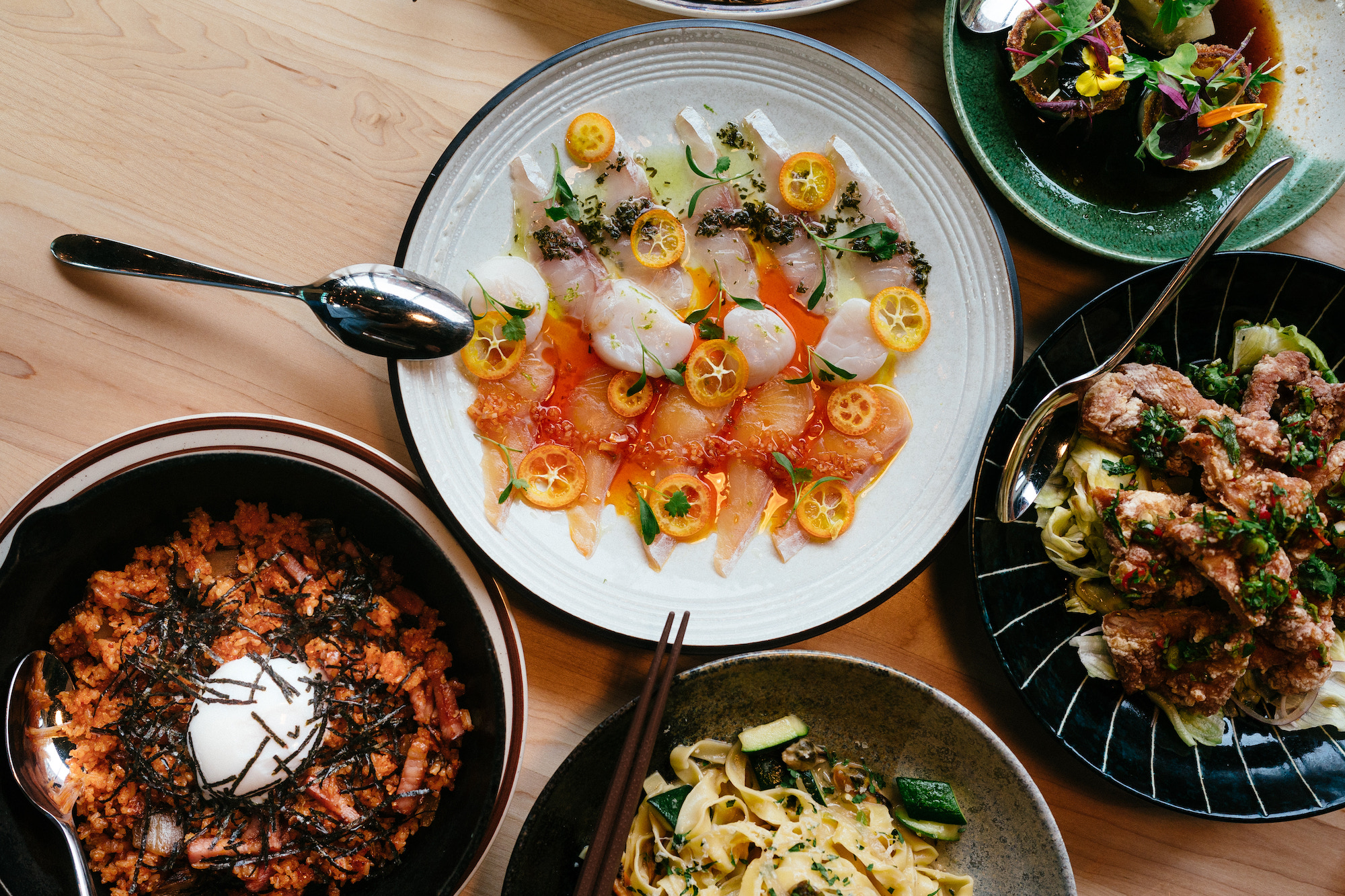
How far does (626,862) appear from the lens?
1843mm

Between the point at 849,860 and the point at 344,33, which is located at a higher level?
the point at 344,33

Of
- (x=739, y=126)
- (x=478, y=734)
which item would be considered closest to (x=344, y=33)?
(x=739, y=126)

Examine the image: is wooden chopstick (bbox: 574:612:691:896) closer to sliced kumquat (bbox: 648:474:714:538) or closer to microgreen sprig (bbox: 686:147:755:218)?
sliced kumquat (bbox: 648:474:714:538)

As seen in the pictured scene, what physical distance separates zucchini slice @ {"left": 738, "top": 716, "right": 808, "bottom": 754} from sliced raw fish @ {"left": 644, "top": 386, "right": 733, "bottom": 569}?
0.73 meters

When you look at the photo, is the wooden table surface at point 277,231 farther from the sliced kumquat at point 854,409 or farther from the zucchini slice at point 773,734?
the sliced kumquat at point 854,409

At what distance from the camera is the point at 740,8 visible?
199 cm

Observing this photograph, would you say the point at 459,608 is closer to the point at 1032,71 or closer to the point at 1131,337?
the point at 1131,337

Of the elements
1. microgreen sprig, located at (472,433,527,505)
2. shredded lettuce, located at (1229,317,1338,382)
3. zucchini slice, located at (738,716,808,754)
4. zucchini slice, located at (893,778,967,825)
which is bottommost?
zucchini slice, located at (893,778,967,825)

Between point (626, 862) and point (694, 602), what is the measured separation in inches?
26.5

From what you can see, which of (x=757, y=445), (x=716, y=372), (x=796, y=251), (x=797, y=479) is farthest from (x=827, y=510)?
(x=796, y=251)

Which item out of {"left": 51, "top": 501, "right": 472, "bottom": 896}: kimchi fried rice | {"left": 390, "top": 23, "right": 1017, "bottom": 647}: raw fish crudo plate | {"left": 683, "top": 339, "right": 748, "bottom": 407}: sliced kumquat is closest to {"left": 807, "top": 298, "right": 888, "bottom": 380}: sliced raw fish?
{"left": 390, "top": 23, "right": 1017, "bottom": 647}: raw fish crudo plate

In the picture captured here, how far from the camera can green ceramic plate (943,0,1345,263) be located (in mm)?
2012

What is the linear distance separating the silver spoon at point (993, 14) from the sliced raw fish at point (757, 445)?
1.10 meters

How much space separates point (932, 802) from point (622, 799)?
2.73ft
